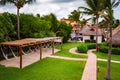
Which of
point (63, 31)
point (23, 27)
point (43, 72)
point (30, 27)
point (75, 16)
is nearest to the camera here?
point (43, 72)

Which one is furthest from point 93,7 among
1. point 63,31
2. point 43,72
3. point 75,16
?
point 75,16

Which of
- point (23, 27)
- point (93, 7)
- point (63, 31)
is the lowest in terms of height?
point (63, 31)

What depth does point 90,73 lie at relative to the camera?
18.9 m

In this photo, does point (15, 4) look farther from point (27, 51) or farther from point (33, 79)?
point (33, 79)

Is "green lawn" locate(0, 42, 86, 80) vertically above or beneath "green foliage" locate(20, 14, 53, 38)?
beneath

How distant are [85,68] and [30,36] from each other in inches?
594

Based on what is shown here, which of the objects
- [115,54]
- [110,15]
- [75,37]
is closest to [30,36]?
[115,54]

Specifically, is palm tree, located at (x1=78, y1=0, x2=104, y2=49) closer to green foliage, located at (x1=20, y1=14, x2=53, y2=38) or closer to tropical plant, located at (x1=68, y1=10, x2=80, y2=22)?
green foliage, located at (x1=20, y1=14, x2=53, y2=38)

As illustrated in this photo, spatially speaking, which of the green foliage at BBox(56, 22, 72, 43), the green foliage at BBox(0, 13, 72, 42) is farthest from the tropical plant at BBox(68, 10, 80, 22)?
the green foliage at BBox(0, 13, 72, 42)

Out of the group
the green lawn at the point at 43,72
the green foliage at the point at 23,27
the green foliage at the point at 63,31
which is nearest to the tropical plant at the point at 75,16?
the green foliage at the point at 63,31

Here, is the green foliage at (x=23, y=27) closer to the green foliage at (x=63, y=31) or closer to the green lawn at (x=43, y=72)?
the green lawn at (x=43, y=72)

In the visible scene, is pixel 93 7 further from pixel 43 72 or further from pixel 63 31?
pixel 43 72

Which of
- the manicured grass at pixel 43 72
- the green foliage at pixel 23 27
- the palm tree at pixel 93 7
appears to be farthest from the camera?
the palm tree at pixel 93 7

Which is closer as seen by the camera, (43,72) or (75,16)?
(43,72)
